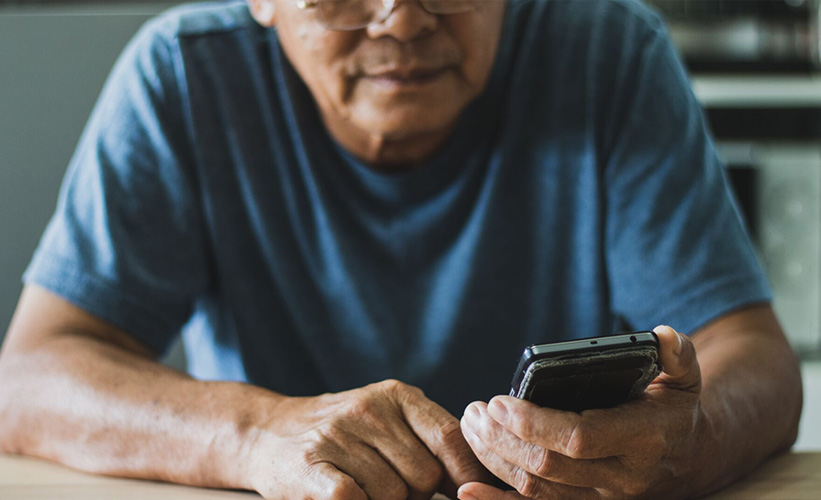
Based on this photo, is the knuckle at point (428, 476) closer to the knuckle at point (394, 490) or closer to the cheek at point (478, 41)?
the knuckle at point (394, 490)

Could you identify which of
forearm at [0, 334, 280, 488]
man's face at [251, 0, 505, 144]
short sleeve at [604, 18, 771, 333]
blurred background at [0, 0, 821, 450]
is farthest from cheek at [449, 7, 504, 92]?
blurred background at [0, 0, 821, 450]

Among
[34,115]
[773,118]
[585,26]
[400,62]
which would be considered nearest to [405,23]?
[400,62]

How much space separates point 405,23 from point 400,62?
0.14 ft

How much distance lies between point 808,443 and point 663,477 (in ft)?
5.81

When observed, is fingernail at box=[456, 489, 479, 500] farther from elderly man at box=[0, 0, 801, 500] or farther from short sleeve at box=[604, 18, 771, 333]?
short sleeve at box=[604, 18, 771, 333]

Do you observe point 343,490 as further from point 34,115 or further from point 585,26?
point 34,115

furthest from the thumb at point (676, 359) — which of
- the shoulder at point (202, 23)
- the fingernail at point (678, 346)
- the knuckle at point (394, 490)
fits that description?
the shoulder at point (202, 23)

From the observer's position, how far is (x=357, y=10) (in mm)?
949

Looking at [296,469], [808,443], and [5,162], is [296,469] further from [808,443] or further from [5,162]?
[808,443]

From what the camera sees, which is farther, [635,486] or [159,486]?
[159,486]

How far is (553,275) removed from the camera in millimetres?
1167

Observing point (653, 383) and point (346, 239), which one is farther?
point (346, 239)

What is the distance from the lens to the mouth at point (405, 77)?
96 cm

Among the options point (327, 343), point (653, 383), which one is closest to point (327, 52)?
point (327, 343)
